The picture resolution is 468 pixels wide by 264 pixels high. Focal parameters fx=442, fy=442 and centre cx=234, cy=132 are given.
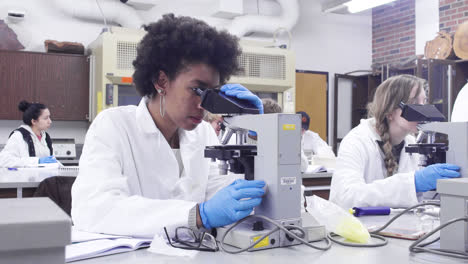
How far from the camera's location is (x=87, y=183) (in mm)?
1269

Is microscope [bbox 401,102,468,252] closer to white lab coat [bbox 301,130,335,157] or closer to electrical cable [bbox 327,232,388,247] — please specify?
electrical cable [bbox 327,232,388,247]

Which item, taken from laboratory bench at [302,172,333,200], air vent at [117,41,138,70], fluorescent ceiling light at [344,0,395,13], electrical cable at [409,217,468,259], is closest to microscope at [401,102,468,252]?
electrical cable at [409,217,468,259]

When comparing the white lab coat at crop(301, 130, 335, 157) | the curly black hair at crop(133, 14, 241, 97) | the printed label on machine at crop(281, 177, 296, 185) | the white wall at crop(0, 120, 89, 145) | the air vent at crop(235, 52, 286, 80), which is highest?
the air vent at crop(235, 52, 286, 80)

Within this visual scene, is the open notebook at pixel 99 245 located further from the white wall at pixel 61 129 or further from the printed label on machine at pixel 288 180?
the white wall at pixel 61 129

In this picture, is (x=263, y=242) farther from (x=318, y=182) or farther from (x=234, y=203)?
(x=318, y=182)

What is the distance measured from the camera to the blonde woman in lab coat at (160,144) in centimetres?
115

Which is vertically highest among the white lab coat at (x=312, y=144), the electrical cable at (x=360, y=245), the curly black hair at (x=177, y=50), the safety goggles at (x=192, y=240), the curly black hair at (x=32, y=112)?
the curly black hair at (x=177, y=50)

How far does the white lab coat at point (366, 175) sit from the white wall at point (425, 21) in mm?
4460

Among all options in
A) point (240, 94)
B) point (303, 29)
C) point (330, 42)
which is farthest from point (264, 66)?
point (240, 94)

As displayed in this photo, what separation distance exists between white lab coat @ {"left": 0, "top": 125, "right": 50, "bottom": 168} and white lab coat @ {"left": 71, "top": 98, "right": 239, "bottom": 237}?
294 cm

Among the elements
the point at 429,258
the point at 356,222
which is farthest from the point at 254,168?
the point at 429,258

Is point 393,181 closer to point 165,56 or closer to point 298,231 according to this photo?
point 298,231

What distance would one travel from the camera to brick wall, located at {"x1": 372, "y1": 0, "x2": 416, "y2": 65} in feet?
21.4

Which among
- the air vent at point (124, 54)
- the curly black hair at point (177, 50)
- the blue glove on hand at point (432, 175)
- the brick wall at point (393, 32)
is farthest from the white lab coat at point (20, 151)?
the brick wall at point (393, 32)
